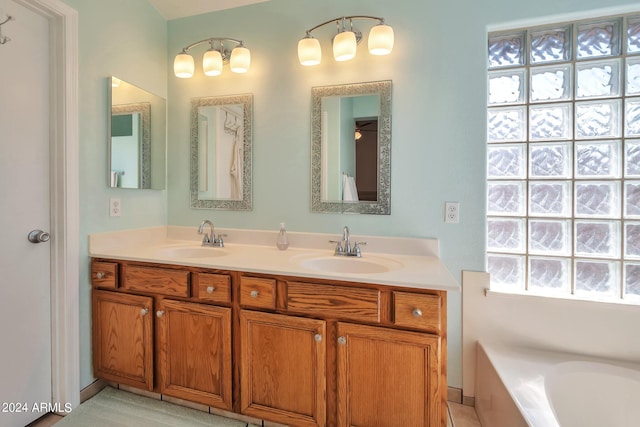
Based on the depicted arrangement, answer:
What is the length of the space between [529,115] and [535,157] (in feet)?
0.75

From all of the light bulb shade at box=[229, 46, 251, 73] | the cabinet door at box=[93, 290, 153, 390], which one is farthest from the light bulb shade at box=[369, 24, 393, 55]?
the cabinet door at box=[93, 290, 153, 390]

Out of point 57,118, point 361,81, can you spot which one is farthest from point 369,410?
point 57,118

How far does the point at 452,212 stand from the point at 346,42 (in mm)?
1073

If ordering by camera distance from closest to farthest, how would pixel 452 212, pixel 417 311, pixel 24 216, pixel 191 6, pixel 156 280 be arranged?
pixel 417 311 → pixel 24 216 → pixel 156 280 → pixel 452 212 → pixel 191 6

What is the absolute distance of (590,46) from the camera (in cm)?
147

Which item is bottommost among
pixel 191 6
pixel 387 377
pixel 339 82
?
pixel 387 377

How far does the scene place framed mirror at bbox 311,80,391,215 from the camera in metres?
1.63

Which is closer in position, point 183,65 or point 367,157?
point 367,157

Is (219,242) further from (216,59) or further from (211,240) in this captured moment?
(216,59)

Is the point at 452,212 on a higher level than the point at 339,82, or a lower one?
lower

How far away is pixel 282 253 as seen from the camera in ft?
5.40

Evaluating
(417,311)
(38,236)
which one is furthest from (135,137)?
(417,311)

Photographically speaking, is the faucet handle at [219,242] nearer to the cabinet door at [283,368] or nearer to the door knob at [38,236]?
the cabinet door at [283,368]

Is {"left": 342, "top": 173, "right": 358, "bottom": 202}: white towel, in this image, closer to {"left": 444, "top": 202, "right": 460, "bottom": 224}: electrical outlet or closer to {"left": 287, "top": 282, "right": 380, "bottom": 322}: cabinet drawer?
{"left": 444, "top": 202, "right": 460, "bottom": 224}: electrical outlet
